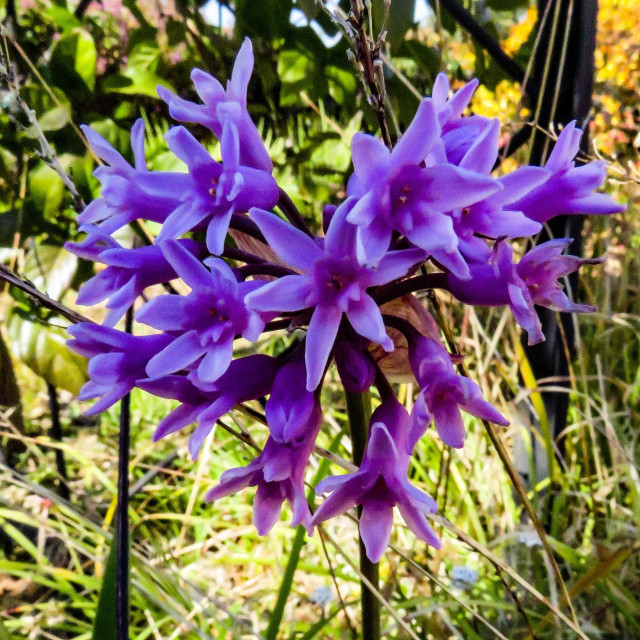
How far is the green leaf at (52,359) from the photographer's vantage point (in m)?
1.06

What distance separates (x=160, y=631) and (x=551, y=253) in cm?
122

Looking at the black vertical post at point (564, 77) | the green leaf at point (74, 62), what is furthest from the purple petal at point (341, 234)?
the green leaf at point (74, 62)

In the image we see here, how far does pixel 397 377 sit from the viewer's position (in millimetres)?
628

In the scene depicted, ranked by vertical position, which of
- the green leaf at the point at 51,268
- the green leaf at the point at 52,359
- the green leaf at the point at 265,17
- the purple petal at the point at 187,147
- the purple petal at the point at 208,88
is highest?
the green leaf at the point at 265,17

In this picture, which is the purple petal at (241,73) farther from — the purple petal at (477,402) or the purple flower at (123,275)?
the purple petal at (477,402)

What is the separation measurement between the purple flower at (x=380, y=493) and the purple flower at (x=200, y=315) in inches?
4.7

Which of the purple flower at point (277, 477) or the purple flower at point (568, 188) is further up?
the purple flower at point (568, 188)

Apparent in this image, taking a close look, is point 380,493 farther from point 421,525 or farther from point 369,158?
point 369,158

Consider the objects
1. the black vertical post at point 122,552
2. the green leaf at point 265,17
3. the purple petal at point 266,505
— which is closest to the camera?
the purple petal at point 266,505

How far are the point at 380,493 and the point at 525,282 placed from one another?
0.19 metres

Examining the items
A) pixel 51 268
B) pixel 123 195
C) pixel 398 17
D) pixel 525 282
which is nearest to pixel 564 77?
pixel 398 17

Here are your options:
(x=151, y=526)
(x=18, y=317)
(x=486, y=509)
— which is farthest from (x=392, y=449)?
(x=151, y=526)

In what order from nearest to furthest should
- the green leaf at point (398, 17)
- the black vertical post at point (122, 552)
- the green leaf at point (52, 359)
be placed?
1. the black vertical post at point (122, 552)
2. the green leaf at point (398, 17)
3. the green leaf at point (52, 359)

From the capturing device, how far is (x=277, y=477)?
0.44 metres
